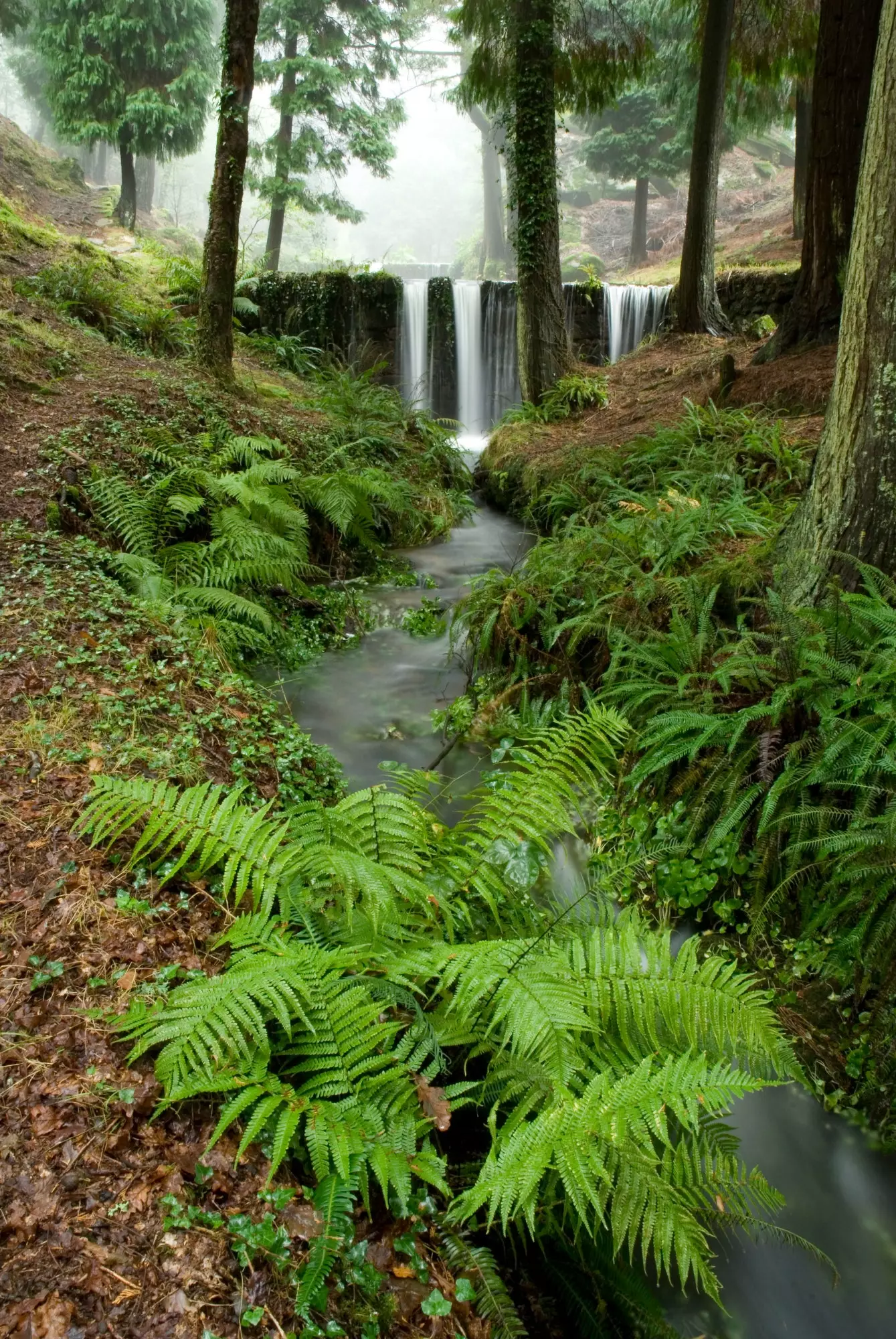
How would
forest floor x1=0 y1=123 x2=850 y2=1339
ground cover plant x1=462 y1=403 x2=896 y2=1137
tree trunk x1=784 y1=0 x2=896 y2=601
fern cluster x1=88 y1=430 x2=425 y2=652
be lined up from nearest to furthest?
forest floor x1=0 y1=123 x2=850 y2=1339 → ground cover plant x1=462 y1=403 x2=896 y2=1137 → tree trunk x1=784 y1=0 x2=896 y2=601 → fern cluster x1=88 y1=430 x2=425 y2=652

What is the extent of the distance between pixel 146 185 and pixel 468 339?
2119cm

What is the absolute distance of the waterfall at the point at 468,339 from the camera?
14086mm

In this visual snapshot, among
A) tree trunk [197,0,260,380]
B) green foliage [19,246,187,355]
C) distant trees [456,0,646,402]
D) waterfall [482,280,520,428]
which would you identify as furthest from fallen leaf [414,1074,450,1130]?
waterfall [482,280,520,428]

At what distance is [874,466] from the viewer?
3.65 metres

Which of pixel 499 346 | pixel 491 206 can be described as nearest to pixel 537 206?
pixel 499 346

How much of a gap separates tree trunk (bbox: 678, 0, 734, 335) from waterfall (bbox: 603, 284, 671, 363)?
199 cm

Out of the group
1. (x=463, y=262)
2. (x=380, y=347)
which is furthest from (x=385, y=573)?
(x=463, y=262)

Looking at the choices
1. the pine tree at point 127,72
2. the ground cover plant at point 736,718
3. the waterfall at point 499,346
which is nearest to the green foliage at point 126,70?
the pine tree at point 127,72

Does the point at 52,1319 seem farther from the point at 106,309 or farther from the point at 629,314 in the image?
the point at 629,314

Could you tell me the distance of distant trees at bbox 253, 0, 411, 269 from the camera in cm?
1662

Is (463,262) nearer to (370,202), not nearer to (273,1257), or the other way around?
(370,202)

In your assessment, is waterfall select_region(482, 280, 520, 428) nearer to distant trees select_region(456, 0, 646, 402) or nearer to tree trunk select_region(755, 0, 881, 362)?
distant trees select_region(456, 0, 646, 402)

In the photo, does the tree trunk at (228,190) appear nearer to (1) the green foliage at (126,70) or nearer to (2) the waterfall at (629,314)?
(2) the waterfall at (629,314)

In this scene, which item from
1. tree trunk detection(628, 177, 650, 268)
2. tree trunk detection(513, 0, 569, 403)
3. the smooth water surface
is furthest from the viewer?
tree trunk detection(628, 177, 650, 268)
